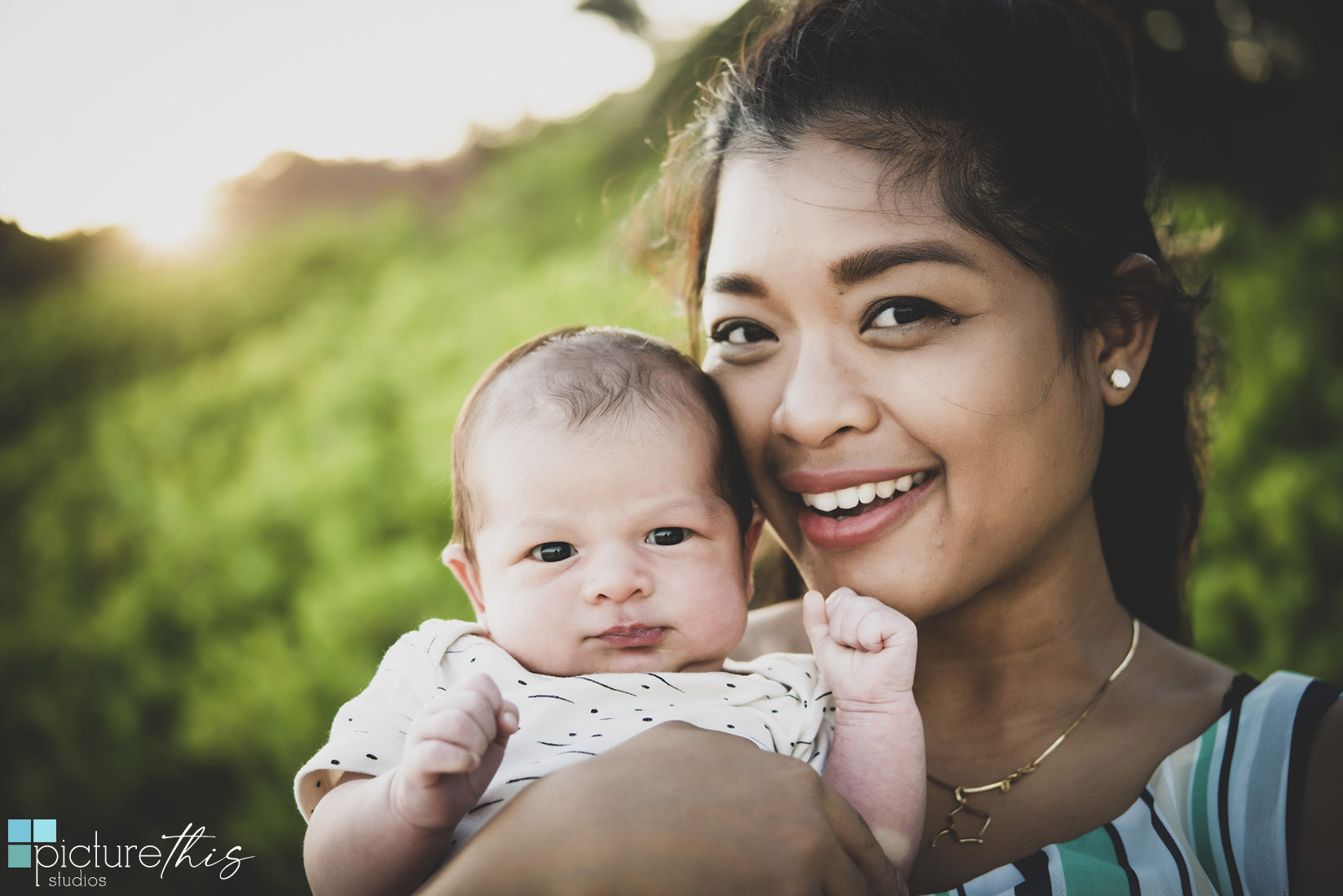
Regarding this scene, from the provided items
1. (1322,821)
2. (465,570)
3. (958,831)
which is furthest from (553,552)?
(1322,821)

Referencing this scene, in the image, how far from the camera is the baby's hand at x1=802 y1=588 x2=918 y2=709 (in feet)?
5.06

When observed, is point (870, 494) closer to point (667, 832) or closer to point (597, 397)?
point (597, 397)

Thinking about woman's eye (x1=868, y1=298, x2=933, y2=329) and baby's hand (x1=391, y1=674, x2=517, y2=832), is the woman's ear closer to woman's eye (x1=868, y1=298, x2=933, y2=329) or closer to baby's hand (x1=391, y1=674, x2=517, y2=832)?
woman's eye (x1=868, y1=298, x2=933, y2=329)

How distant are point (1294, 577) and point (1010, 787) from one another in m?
1.75

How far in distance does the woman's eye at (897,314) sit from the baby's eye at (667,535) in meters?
0.50

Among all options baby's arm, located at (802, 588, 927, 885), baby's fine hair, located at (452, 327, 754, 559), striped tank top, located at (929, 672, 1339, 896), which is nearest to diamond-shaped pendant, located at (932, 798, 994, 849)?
striped tank top, located at (929, 672, 1339, 896)

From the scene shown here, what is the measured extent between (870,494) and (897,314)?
326mm

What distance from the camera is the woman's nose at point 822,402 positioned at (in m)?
1.59

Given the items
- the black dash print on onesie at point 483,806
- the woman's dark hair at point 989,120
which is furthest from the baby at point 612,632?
the woman's dark hair at point 989,120

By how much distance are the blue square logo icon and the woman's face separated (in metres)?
2.97

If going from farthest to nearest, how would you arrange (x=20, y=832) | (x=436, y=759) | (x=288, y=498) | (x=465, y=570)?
(x=288, y=498) < (x=20, y=832) < (x=465, y=570) < (x=436, y=759)

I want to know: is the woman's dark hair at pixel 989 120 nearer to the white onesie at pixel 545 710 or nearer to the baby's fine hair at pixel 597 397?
the baby's fine hair at pixel 597 397

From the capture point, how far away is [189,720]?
12.7 feet

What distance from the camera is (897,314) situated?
1.65 metres
